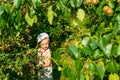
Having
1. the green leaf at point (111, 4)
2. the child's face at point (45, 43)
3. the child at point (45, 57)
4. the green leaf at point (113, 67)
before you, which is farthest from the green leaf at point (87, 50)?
the child's face at point (45, 43)

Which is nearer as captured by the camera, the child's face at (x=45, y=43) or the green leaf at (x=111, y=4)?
the green leaf at (x=111, y=4)

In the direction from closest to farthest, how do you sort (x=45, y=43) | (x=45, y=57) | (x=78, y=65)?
(x=78, y=65) → (x=45, y=57) → (x=45, y=43)

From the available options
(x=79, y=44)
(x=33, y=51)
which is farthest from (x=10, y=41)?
(x=79, y=44)

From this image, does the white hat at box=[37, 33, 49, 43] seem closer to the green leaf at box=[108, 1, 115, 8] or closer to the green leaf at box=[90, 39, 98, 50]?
the green leaf at box=[108, 1, 115, 8]

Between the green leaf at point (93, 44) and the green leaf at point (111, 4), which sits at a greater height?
the green leaf at point (111, 4)

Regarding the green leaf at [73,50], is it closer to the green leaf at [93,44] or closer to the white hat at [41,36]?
the green leaf at [93,44]

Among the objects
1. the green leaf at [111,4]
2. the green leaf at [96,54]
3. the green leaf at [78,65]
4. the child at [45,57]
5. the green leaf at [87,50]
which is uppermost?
the green leaf at [111,4]

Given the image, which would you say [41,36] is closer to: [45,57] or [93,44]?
[45,57]

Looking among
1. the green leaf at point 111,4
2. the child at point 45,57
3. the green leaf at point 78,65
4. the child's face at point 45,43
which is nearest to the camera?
the green leaf at point 78,65

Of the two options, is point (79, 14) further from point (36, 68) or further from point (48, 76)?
point (48, 76)

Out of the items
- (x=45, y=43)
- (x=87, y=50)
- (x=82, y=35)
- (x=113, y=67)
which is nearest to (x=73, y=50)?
(x=87, y=50)

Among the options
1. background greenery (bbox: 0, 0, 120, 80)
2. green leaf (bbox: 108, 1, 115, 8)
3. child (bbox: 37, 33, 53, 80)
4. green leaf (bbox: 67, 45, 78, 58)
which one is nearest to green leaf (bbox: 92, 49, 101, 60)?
background greenery (bbox: 0, 0, 120, 80)

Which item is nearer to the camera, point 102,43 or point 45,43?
point 102,43

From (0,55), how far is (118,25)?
2271mm
